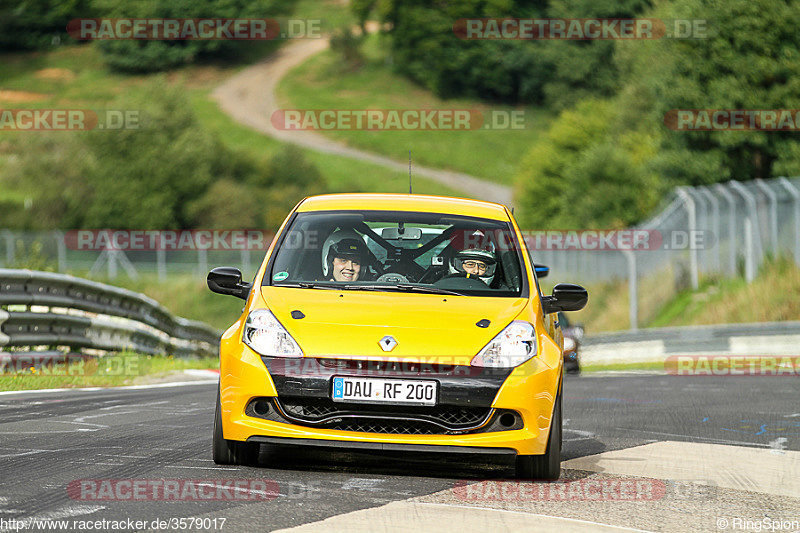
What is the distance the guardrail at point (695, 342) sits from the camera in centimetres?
2575

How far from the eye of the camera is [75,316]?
16.3 metres

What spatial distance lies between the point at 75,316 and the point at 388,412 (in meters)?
9.40

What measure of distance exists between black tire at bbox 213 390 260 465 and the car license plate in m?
0.73

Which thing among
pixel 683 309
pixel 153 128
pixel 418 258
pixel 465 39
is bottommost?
pixel 683 309

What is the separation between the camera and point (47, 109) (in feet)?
372

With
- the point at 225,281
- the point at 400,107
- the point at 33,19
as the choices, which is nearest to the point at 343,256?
the point at 225,281

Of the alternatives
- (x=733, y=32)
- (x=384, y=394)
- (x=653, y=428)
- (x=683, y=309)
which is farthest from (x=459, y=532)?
(x=733, y=32)

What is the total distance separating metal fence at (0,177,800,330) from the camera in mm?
30750

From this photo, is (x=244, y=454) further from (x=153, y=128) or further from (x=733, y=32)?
(x=153, y=128)

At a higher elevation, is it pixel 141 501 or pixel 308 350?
pixel 308 350

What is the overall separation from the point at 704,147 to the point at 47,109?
77934 millimetres

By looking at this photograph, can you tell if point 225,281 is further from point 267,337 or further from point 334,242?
point 267,337

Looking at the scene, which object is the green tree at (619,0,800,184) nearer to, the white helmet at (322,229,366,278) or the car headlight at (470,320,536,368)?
the white helmet at (322,229,366,278)

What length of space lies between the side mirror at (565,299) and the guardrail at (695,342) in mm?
17517
